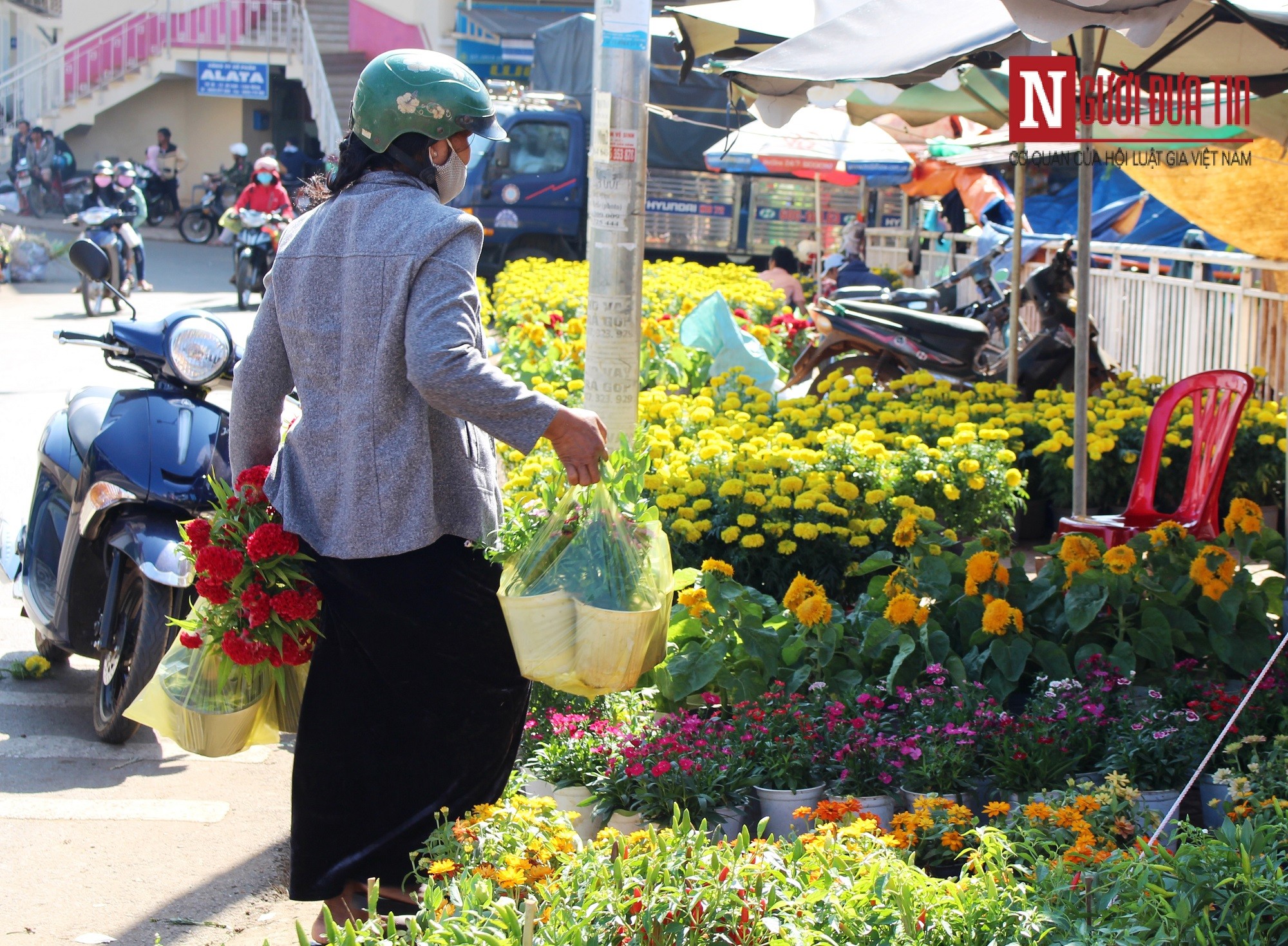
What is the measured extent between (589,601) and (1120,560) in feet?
5.56

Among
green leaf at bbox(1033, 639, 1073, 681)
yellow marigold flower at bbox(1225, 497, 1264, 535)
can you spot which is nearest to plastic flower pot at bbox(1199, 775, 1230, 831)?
green leaf at bbox(1033, 639, 1073, 681)

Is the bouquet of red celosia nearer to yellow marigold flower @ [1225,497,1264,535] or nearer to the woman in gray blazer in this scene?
the woman in gray blazer

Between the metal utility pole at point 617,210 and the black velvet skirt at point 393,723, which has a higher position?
the metal utility pole at point 617,210

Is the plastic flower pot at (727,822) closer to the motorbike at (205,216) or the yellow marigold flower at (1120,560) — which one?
the yellow marigold flower at (1120,560)

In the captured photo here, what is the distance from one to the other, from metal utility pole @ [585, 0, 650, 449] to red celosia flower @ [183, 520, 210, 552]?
96.4 inches

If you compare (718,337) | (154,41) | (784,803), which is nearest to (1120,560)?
(784,803)

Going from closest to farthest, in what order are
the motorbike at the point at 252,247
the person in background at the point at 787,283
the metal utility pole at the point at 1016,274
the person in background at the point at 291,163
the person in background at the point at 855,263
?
the metal utility pole at the point at 1016,274 < the person in background at the point at 787,283 < the person in background at the point at 855,263 < the motorbike at the point at 252,247 < the person in background at the point at 291,163

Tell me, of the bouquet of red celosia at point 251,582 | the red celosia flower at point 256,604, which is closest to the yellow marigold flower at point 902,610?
the bouquet of red celosia at point 251,582

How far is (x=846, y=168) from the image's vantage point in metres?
12.6

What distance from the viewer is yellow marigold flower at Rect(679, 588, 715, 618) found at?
3523mm

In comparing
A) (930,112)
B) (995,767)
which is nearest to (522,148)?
(930,112)

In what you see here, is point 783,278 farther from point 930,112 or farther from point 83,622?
point 83,622

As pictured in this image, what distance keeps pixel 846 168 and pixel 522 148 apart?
7.34 meters

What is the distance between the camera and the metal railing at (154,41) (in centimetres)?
2991
